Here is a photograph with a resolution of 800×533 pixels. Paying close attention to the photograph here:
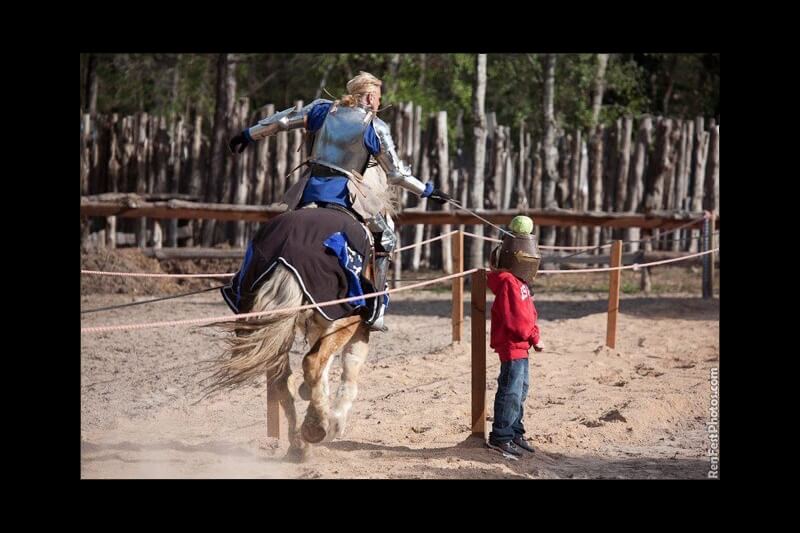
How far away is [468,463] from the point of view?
17.2 ft

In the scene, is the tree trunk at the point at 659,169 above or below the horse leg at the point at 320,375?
above

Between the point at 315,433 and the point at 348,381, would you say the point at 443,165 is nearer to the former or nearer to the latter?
the point at 348,381

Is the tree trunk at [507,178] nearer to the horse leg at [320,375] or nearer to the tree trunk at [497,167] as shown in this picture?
the tree trunk at [497,167]

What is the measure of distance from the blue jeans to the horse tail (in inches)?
45.9

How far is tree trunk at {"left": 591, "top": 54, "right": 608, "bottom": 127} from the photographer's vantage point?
1991 centimetres

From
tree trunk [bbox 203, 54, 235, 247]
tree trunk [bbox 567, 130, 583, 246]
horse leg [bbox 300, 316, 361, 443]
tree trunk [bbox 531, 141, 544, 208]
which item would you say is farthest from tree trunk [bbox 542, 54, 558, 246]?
horse leg [bbox 300, 316, 361, 443]

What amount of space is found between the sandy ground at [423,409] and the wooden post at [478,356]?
0.47 feet

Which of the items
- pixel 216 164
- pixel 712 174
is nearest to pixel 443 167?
pixel 216 164

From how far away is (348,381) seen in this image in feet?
17.5

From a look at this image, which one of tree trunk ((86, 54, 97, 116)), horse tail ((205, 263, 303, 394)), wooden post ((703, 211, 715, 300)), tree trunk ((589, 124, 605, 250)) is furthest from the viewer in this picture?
tree trunk ((86, 54, 97, 116))

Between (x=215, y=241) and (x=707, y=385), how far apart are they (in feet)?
24.8

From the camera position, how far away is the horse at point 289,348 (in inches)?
196

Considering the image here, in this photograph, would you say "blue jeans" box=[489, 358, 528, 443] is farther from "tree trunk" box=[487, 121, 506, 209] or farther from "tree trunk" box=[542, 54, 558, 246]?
"tree trunk" box=[487, 121, 506, 209]

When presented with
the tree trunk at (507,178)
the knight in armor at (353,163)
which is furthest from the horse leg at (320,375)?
the tree trunk at (507,178)
